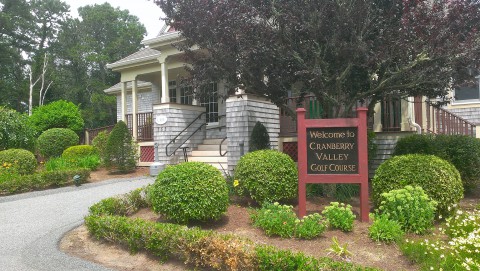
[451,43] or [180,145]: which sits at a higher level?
[451,43]

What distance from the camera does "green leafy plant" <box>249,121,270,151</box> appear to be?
10.3 m

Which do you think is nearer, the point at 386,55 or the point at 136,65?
the point at 386,55

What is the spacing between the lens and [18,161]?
40.4ft

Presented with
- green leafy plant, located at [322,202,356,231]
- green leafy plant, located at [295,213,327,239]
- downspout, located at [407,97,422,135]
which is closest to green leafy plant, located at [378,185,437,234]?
green leafy plant, located at [322,202,356,231]

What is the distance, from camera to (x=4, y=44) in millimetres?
38719

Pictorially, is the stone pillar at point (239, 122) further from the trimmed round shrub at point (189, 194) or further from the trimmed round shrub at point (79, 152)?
the trimmed round shrub at point (79, 152)

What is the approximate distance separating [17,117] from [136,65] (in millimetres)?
5209

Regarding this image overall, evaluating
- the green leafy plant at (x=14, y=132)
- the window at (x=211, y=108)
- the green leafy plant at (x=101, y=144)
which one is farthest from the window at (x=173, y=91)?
the green leafy plant at (x=14, y=132)

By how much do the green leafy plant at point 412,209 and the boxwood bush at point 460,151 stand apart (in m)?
2.82

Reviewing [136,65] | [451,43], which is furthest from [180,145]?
[451,43]

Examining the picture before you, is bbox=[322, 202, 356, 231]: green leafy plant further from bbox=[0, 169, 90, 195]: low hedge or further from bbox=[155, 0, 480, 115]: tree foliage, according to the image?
bbox=[0, 169, 90, 195]: low hedge

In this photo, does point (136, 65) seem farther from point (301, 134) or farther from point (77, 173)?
point (301, 134)

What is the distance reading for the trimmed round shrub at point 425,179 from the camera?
6160 mm

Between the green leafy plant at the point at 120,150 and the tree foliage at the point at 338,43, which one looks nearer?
the tree foliage at the point at 338,43
